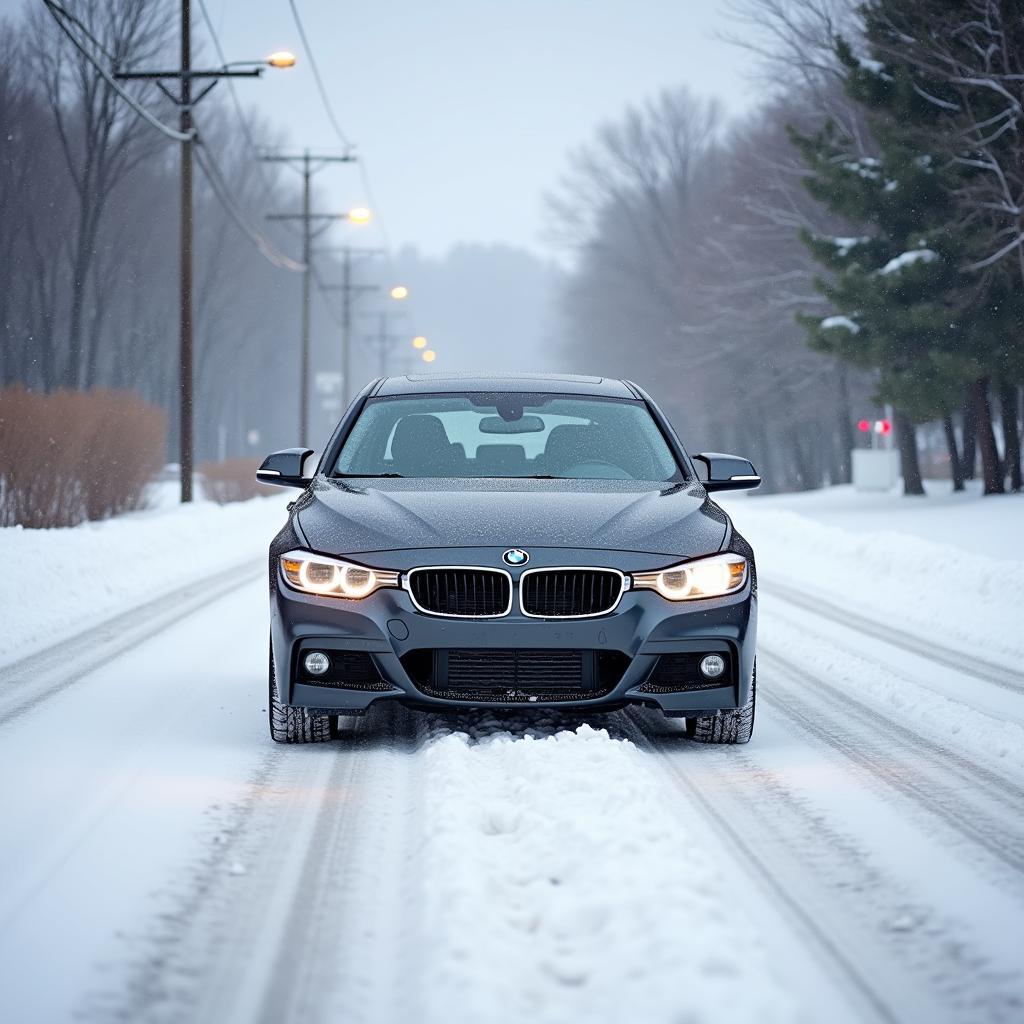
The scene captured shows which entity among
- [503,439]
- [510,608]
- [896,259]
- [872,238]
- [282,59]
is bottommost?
[510,608]

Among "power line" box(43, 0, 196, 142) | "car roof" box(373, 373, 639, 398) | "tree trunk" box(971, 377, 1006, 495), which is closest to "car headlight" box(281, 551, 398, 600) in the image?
"car roof" box(373, 373, 639, 398)

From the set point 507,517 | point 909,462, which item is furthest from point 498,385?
point 909,462

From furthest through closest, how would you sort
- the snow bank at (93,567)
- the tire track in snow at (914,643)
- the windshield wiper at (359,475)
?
the snow bank at (93,567) → the tire track in snow at (914,643) → the windshield wiper at (359,475)

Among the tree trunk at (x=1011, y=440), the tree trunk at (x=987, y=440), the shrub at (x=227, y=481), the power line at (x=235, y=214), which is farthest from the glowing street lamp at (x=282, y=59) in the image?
the tree trunk at (x=1011, y=440)

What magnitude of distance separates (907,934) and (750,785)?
1.84 metres

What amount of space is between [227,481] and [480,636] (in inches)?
1167

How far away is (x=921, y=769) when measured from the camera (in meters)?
6.12

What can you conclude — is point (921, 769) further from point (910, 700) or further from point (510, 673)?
point (910, 700)

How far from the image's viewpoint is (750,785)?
580cm

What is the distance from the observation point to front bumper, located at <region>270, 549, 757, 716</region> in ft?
19.5

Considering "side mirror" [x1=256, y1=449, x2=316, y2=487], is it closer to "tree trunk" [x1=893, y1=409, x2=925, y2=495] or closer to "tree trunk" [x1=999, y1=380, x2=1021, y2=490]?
"tree trunk" [x1=999, y1=380, x2=1021, y2=490]

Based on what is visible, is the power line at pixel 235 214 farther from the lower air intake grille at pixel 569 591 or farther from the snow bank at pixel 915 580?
the lower air intake grille at pixel 569 591

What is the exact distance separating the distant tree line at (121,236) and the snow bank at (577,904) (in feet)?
52.3

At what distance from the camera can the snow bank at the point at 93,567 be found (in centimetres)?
1102
